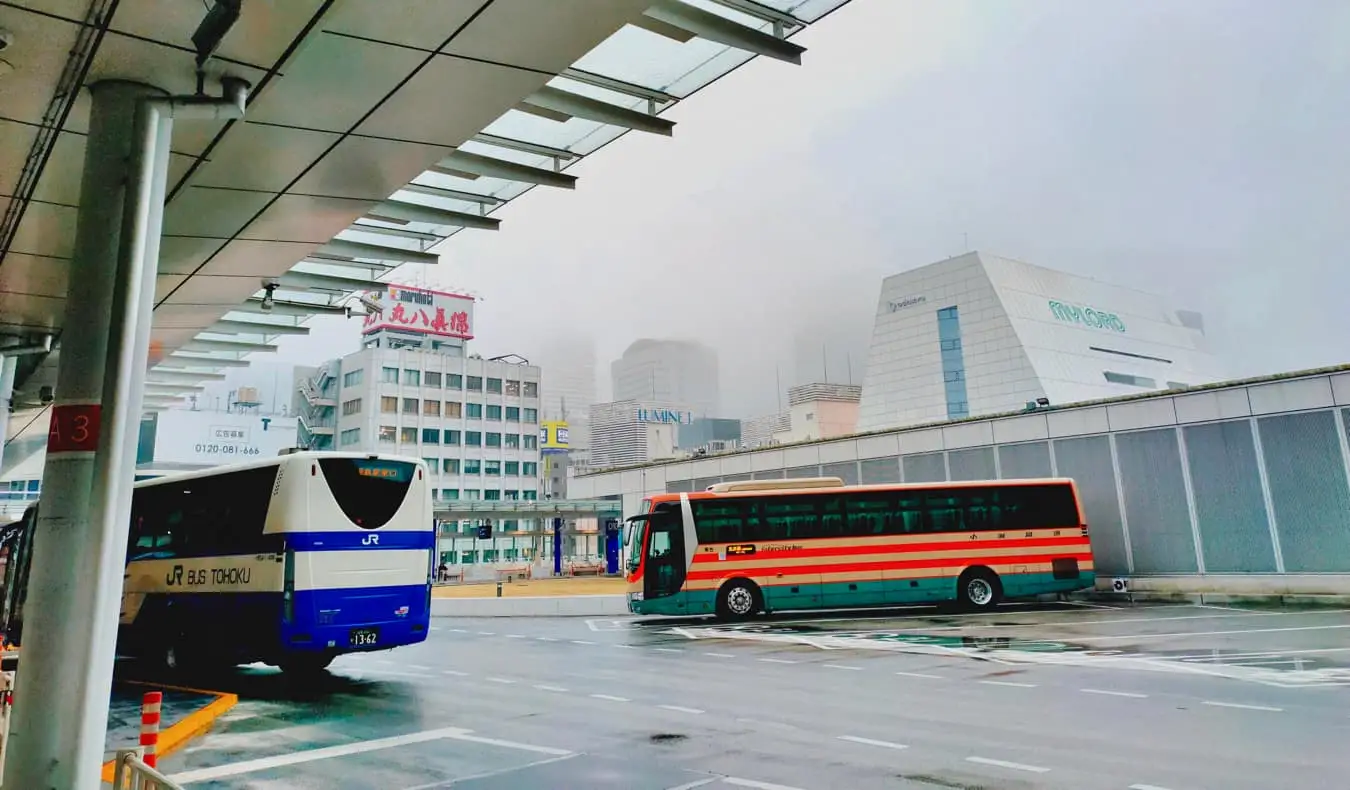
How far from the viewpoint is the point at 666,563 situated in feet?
65.1

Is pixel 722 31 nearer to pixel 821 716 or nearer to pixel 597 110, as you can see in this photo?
pixel 597 110

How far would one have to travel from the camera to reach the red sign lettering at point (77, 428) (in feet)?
20.3

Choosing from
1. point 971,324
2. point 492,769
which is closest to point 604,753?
point 492,769

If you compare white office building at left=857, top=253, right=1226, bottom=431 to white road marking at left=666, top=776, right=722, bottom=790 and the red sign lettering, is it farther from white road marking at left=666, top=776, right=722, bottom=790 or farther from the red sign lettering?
the red sign lettering

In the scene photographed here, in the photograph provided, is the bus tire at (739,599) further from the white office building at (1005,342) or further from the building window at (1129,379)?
the building window at (1129,379)

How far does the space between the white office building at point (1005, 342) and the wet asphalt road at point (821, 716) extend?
80.6m

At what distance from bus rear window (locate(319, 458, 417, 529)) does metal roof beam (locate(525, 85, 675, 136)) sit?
6078 millimetres

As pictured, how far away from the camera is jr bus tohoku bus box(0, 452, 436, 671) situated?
35.3ft

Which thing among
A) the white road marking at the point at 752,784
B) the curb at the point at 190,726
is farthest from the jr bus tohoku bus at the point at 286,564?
the white road marking at the point at 752,784

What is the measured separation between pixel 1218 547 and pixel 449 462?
77968 millimetres

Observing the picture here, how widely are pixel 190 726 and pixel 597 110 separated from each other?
738 centimetres

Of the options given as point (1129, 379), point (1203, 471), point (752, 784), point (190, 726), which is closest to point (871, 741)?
point (752, 784)

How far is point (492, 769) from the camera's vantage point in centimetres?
671

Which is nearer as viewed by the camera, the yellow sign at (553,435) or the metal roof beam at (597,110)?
the metal roof beam at (597,110)
